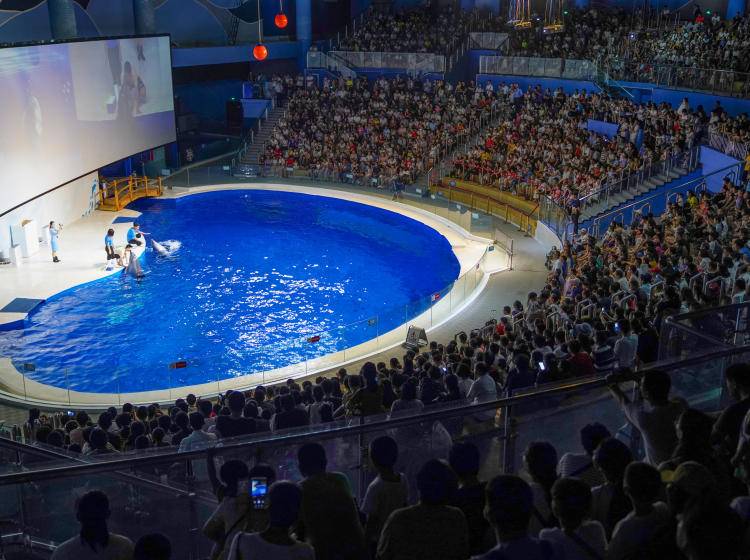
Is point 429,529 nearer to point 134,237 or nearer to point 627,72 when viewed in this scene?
point 134,237

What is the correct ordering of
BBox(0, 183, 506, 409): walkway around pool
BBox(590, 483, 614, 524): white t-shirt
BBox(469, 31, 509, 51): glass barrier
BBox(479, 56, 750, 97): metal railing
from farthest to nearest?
BBox(469, 31, 509, 51): glass barrier
BBox(479, 56, 750, 97): metal railing
BBox(0, 183, 506, 409): walkway around pool
BBox(590, 483, 614, 524): white t-shirt

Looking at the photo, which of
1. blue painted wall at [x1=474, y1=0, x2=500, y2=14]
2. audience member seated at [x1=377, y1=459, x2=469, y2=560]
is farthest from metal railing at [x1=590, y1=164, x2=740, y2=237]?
blue painted wall at [x1=474, y1=0, x2=500, y2=14]

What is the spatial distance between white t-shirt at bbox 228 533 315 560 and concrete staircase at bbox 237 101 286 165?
32413mm

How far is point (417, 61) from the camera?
35.7 m

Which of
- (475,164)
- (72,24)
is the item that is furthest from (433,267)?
(72,24)

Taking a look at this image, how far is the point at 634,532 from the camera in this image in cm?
382

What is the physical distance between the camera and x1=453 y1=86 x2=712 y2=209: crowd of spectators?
74.7 ft

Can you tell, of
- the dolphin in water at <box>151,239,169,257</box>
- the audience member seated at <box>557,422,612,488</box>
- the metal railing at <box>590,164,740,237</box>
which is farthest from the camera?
the dolphin in water at <box>151,239,169,257</box>

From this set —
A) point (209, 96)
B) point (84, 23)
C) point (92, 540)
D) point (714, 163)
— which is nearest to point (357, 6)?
point (209, 96)

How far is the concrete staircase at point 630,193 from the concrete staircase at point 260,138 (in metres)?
17.4

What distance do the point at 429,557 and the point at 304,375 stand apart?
11.5 m

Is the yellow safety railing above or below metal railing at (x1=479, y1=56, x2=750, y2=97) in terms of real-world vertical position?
below

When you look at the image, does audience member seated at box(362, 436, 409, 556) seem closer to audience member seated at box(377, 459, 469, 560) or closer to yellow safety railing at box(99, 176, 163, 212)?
audience member seated at box(377, 459, 469, 560)

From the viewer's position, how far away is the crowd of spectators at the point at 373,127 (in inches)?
1250
